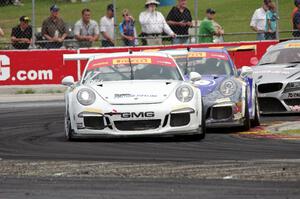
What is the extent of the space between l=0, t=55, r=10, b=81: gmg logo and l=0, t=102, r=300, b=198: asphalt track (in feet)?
17.9

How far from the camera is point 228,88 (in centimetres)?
1509

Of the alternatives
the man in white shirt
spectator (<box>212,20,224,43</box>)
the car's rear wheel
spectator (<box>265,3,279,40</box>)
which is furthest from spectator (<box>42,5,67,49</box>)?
the car's rear wheel

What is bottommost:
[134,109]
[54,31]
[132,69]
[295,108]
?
[295,108]

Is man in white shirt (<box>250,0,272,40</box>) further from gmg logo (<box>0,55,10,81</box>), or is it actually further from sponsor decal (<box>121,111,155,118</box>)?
sponsor decal (<box>121,111,155,118</box>)

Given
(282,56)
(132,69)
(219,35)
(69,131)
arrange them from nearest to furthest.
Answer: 1. (69,131)
2. (132,69)
3. (282,56)
4. (219,35)

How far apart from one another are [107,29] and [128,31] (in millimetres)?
489

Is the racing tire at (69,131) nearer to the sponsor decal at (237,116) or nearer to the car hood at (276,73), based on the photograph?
the sponsor decal at (237,116)

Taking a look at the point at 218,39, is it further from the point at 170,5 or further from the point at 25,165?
the point at 25,165

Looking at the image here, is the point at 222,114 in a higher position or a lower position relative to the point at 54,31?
lower

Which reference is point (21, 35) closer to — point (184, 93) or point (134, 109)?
point (184, 93)

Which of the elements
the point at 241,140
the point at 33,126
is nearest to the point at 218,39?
the point at 33,126

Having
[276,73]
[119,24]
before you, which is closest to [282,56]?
[276,73]

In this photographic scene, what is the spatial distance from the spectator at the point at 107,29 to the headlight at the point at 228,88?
34.0ft

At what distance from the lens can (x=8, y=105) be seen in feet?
73.0
